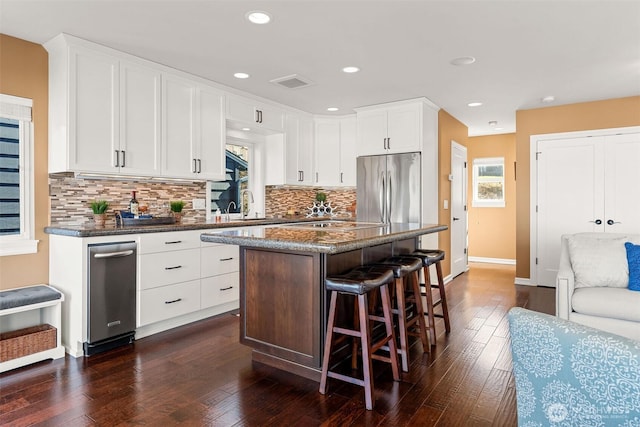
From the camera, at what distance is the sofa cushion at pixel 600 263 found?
9.81ft

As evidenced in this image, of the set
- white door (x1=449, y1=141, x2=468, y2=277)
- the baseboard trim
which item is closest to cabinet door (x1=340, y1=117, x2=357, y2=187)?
white door (x1=449, y1=141, x2=468, y2=277)

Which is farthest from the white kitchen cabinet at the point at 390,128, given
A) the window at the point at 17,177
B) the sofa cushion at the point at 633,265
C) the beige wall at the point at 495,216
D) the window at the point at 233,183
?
the window at the point at 17,177

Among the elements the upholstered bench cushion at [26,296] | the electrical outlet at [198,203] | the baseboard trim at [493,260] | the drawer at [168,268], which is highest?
the electrical outlet at [198,203]

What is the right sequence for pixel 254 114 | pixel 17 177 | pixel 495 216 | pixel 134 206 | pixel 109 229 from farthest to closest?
pixel 495 216 → pixel 254 114 → pixel 134 206 → pixel 17 177 → pixel 109 229

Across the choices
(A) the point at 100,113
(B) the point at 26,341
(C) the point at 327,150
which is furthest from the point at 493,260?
(B) the point at 26,341

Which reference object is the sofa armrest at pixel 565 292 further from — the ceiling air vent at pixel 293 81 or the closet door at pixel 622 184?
the ceiling air vent at pixel 293 81

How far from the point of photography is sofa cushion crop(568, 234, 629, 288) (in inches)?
118

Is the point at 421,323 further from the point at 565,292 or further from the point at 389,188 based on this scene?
the point at 389,188

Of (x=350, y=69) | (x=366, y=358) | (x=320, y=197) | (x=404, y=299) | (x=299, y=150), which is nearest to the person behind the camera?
(x=366, y=358)

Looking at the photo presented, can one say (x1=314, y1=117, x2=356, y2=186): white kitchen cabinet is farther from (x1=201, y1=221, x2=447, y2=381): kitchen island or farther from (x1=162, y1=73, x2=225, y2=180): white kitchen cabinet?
(x1=201, y1=221, x2=447, y2=381): kitchen island

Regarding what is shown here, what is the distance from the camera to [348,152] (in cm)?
585

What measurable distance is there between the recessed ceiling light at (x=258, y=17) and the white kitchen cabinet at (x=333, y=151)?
10.1ft

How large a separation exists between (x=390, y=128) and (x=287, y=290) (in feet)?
10.9

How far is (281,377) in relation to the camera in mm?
2561
